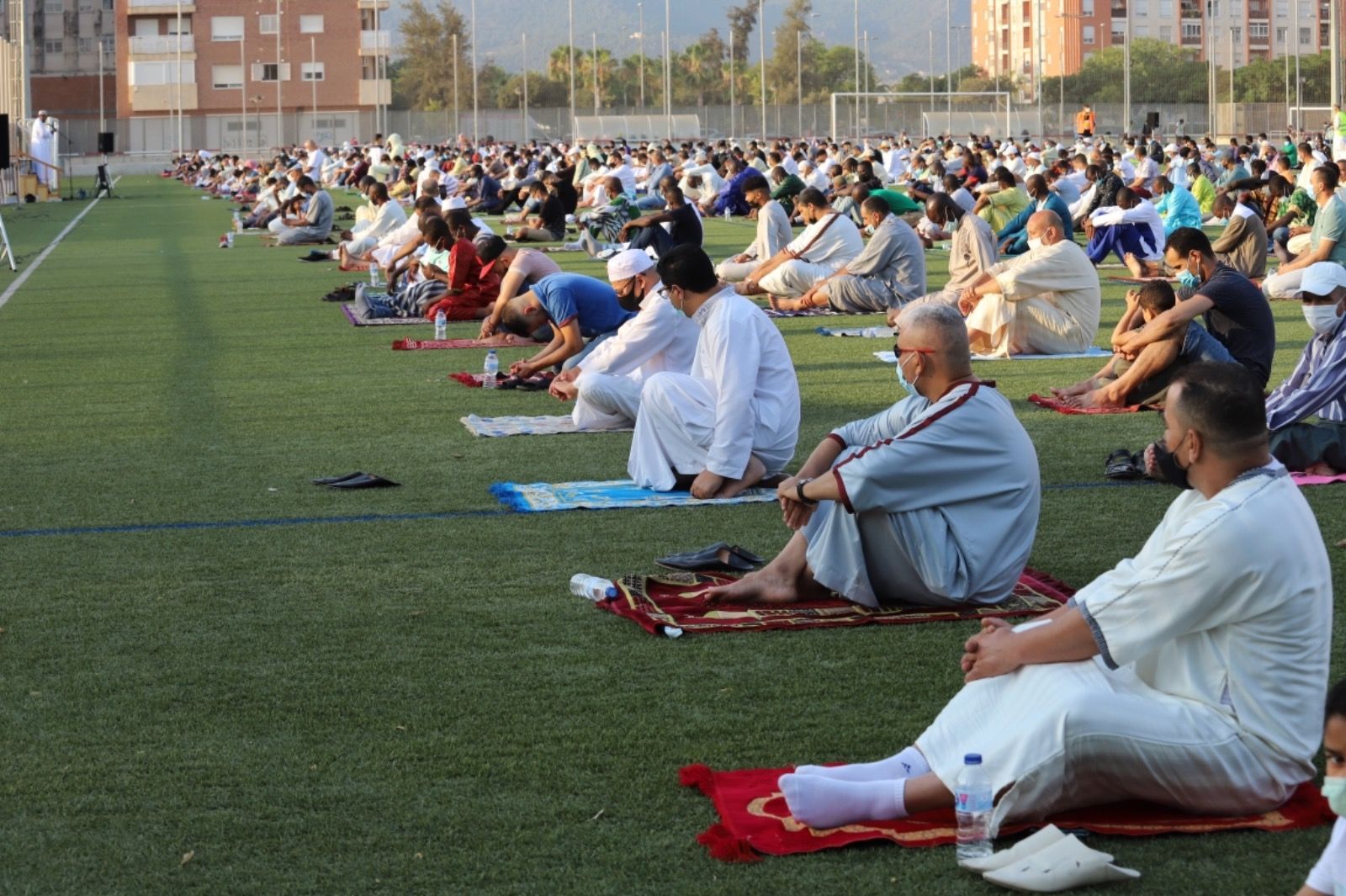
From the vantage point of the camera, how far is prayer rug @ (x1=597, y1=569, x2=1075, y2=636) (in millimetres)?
5852

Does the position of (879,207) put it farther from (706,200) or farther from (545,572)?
(706,200)

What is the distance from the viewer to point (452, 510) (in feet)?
25.9

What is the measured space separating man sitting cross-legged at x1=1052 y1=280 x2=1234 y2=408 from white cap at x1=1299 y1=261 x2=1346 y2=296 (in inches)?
20.7

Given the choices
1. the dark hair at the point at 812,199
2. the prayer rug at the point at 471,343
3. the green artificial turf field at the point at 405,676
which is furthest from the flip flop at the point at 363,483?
the dark hair at the point at 812,199

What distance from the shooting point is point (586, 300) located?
1164cm

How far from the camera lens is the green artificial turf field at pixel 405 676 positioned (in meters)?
3.97

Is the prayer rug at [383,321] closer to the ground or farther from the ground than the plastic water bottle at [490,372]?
farther from the ground

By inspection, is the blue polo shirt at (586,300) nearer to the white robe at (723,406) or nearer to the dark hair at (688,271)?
the white robe at (723,406)

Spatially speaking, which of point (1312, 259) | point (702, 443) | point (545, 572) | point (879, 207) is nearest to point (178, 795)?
point (545, 572)

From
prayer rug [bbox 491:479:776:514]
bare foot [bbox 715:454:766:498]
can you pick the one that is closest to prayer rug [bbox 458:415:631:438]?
prayer rug [bbox 491:479:776:514]

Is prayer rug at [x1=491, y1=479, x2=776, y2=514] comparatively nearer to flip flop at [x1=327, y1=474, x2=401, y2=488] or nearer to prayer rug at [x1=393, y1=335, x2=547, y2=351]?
flip flop at [x1=327, y1=474, x2=401, y2=488]

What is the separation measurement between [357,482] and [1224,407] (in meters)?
5.29

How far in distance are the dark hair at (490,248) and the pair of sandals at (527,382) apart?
2.75m

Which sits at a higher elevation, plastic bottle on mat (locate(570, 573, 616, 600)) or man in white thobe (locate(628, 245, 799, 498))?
man in white thobe (locate(628, 245, 799, 498))
